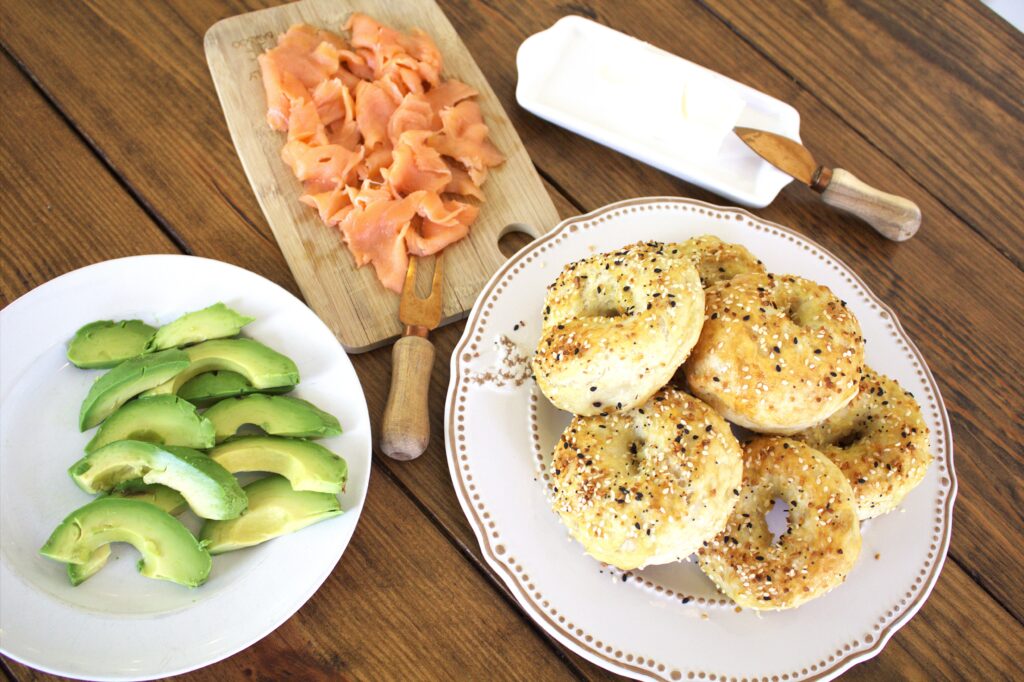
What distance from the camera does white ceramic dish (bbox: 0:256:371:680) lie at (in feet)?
4.46

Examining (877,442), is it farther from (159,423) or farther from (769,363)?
(159,423)

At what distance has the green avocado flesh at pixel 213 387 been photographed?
1.52m

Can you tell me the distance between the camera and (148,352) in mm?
1548

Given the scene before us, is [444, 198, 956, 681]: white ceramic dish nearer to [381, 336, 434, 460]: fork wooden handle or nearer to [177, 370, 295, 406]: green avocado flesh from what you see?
[381, 336, 434, 460]: fork wooden handle

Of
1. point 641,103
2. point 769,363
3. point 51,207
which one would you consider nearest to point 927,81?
point 641,103

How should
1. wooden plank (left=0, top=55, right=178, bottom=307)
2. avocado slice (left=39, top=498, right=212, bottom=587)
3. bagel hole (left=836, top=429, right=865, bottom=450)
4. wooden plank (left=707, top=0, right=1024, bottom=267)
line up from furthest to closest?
wooden plank (left=707, top=0, right=1024, bottom=267), wooden plank (left=0, top=55, right=178, bottom=307), bagel hole (left=836, top=429, right=865, bottom=450), avocado slice (left=39, top=498, right=212, bottom=587)

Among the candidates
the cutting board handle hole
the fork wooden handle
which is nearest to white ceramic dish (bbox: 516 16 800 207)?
the cutting board handle hole

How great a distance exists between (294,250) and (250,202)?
19 centimetres

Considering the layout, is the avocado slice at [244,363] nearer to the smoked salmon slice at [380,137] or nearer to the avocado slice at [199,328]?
the avocado slice at [199,328]

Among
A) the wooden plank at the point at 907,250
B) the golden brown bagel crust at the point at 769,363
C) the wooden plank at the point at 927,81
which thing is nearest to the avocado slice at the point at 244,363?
the golden brown bagel crust at the point at 769,363

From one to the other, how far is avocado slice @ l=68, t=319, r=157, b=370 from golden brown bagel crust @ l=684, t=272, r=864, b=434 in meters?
1.07

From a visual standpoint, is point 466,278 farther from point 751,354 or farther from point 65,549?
point 65,549

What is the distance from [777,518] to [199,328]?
1.20 metres

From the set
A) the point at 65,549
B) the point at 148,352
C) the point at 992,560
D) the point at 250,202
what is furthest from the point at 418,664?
the point at 992,560
